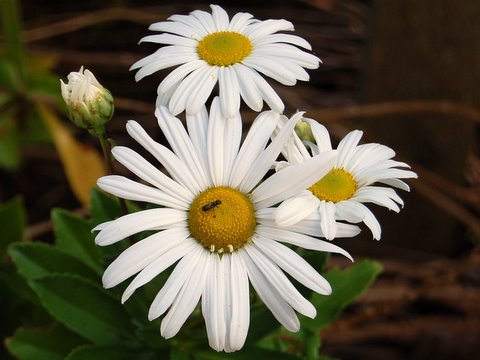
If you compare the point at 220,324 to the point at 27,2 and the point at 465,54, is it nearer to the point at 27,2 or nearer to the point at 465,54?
the point at 465,54

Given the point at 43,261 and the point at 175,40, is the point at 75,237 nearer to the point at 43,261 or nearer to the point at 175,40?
the point at 43,261

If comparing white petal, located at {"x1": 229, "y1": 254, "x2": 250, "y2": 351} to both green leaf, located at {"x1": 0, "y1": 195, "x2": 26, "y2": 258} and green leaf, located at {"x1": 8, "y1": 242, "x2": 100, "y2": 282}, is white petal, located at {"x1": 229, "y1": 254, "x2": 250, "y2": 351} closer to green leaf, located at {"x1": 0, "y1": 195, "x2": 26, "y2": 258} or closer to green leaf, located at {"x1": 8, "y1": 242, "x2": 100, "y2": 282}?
green leaf, located at {"x1": 8, "y1": 242, "x2": 100, "y2": 282}

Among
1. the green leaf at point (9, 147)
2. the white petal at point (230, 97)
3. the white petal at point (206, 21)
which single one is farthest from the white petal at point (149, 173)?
the green leaf at point (9, 147)

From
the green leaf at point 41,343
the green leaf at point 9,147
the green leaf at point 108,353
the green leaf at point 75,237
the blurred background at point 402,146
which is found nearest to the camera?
the green leaf at point 108,353

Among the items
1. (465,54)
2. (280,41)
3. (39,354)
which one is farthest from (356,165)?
(465,54)

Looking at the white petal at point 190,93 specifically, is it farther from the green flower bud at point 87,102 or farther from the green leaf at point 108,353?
the green leaf at point 108,353

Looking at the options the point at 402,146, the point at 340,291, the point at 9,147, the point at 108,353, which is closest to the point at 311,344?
the point at 340,291

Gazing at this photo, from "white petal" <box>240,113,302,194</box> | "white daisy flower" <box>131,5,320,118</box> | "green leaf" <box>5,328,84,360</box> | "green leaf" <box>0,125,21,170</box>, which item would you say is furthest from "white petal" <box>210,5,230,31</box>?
"green leaf" <box>0,125,21,170</box>
